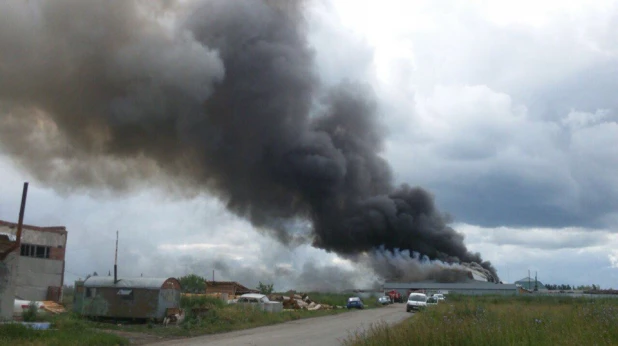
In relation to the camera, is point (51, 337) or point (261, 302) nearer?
point (51, 337)

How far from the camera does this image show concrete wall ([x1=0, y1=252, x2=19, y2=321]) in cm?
2714

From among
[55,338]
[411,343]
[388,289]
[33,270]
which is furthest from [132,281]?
[388,289]

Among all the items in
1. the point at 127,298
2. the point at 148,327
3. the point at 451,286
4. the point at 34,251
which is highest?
the point at 34,251

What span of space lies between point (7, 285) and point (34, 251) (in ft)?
65.9

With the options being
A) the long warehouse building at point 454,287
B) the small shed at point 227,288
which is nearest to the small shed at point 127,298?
the small shed at point 227,288

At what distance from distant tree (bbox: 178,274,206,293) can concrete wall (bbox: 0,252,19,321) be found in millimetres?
27952

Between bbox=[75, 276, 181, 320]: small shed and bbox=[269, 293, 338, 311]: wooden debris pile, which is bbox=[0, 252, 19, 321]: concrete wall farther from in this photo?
bbox=[269, 293, 338, 311]: wooden debris pile

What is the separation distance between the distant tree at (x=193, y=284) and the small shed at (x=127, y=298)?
22.2m

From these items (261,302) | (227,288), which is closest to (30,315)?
(261,302)

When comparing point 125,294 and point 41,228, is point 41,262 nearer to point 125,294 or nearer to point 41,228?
point 41,228

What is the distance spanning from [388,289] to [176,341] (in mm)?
63747

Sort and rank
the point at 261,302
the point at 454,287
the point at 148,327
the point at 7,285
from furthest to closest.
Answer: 1. the point at 454,287
2. the point at 261,302
3. the point at 148,327
4. the point at 7,285

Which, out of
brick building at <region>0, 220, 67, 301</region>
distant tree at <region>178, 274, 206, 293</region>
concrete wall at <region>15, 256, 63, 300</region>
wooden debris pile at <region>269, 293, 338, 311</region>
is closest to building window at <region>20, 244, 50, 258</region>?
brick building at <region>0, 220, 67, 301</region>

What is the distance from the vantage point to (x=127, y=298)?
3241 centimetres
